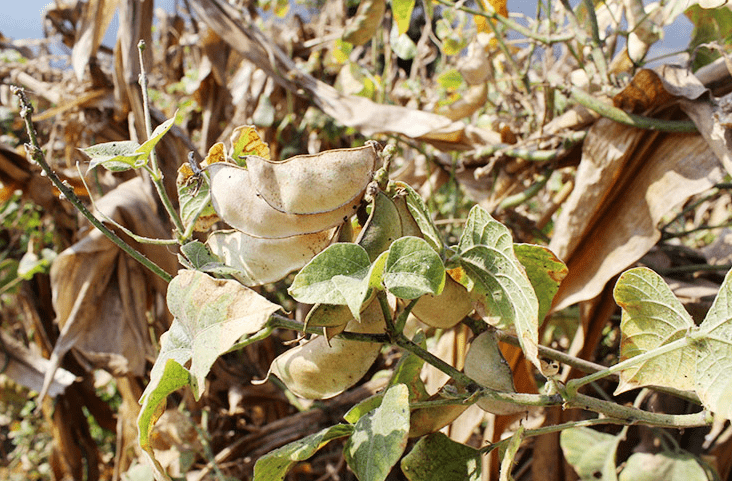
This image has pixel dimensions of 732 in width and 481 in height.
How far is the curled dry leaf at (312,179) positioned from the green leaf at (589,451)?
48 cm

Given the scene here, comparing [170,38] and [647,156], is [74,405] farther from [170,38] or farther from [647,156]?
[647,156]

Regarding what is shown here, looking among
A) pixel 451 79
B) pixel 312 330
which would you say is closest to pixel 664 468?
pixel 312 330

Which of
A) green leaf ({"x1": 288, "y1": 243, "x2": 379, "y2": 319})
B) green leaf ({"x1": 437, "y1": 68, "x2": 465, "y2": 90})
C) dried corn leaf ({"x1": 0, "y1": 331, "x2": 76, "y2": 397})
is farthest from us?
dried corn leaf ({"x1": 0, "y1": 331, "x2": 76, "y2": 397})

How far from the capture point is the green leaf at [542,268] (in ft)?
1.29

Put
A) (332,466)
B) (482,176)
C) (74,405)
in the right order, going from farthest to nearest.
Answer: (74,405) → (332,466) → (482,176)

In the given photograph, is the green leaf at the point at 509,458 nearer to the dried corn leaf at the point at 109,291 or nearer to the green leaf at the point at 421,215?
the green leaf at the point at 421,215

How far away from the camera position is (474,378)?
38cm

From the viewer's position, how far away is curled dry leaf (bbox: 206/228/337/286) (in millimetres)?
360

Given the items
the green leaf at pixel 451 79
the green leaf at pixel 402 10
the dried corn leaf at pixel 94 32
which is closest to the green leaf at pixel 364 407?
the green leaf at pixel 402 10

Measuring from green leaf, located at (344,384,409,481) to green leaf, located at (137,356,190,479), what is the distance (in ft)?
0.37

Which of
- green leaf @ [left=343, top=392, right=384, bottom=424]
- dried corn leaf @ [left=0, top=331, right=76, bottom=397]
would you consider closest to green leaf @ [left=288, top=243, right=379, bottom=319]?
green leaf @ [left=343, top=392, right=384, bottom=424]

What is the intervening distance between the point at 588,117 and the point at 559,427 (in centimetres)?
41

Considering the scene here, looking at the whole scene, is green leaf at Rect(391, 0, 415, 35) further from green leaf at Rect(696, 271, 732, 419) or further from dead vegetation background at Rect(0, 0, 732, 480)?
green leaf at Rect(696, 271, 732, 419)

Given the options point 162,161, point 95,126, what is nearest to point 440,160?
point 162,161
